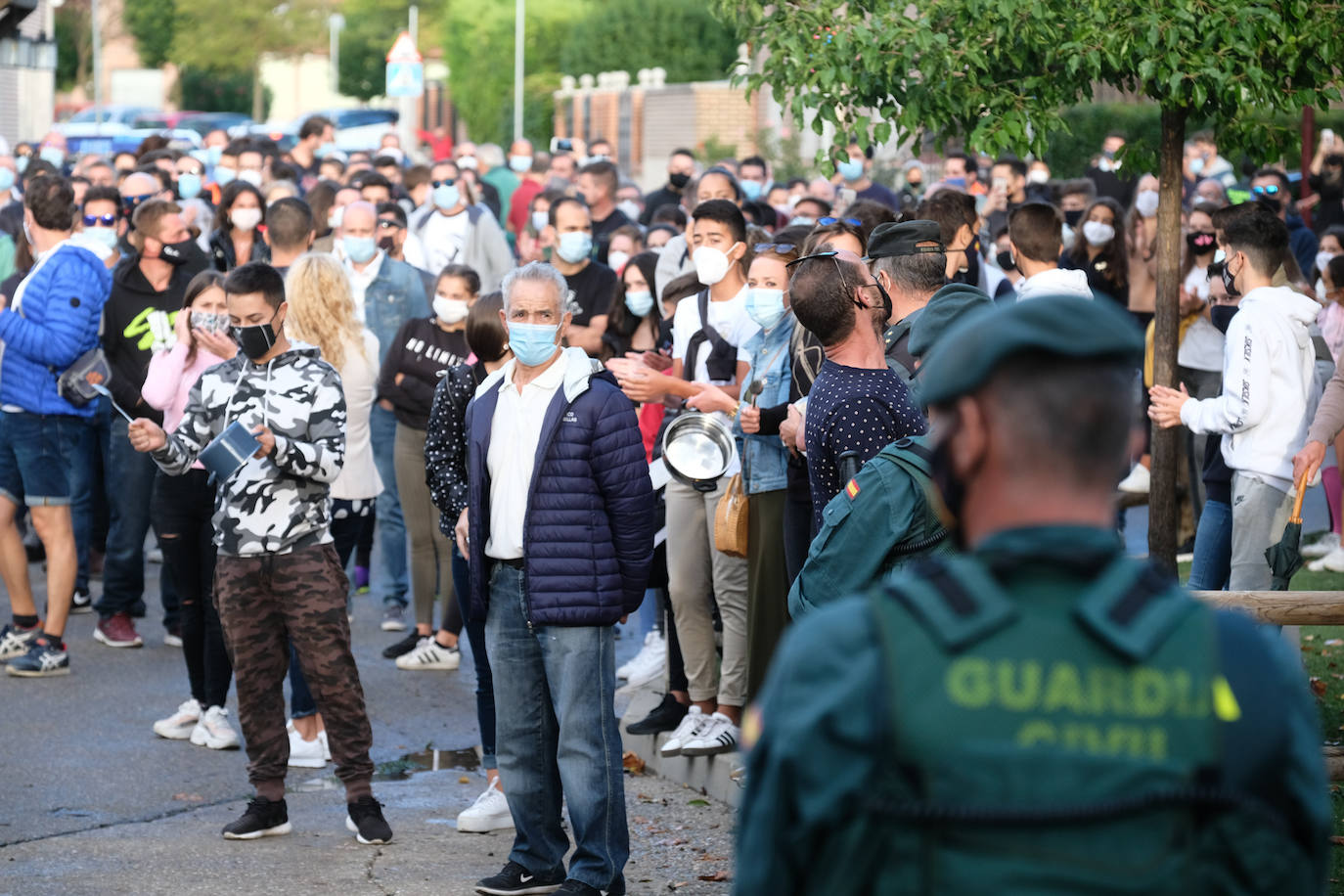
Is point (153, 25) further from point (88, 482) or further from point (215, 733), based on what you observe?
point (215, 733)

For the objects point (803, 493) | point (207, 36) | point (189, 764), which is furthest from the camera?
point (207, 36)

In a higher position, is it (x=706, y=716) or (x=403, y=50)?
(x=403, y=50)

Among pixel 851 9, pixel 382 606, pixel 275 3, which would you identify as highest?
pixel 275 3

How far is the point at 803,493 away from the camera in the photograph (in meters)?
6.38

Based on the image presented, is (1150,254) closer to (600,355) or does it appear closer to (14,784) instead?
(600,355)

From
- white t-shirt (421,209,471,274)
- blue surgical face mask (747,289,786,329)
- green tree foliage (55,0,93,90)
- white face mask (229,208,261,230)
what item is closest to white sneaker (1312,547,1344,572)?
blue surgical face mask (747,289,786,329)

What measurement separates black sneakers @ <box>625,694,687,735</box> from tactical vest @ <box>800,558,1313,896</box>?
5.37m

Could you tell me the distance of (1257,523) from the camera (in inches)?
252

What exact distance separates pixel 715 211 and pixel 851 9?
49.3 inches

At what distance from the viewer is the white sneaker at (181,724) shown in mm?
7734

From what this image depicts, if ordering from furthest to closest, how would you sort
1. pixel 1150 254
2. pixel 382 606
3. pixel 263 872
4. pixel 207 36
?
pixel 207 36, pixel 1150 254, pixel 382 606, pixel 263 872

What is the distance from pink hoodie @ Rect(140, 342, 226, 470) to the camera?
779 centimetres

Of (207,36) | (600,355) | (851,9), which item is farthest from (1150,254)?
(207,36)

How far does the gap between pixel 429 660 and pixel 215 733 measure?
1632 mm
